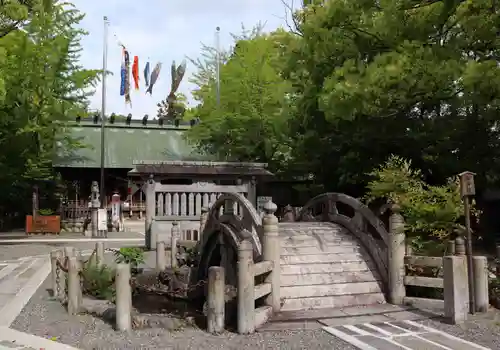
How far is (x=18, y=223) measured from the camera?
29.2 m

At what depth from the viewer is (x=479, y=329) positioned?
764 cm

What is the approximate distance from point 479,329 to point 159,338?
4.97 metres

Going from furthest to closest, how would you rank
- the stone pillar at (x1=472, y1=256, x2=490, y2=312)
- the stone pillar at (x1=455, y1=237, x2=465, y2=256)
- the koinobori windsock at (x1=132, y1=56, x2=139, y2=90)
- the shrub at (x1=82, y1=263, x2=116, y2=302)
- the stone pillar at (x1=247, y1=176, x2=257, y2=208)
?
1. the koinobori windsock at (x1=132, y1=56, x2=139, y2=90)
2. the stone pillar at (x1=247, y1=176, x2=257, y2=208)
3. the shrub at (x1=82, y1=263, x2=116, y2=302)
4. the stone pillar at (x1=455, y1=237, x2=465, y2=256)
5. the stone pillar at (x1=472, y1=256, x2=490, y2=312)

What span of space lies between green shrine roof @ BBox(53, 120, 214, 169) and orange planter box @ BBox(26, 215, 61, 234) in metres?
5.78

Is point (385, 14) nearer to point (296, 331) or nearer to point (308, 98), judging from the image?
point (308, 98)

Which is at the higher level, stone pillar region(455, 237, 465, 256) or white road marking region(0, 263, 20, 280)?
stone pillar region(455, 237, 465, 256)

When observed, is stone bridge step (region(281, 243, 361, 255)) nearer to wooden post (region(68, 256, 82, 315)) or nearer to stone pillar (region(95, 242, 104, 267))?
wooden post (region(68, 256, 82, 315))

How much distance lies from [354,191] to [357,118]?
3798 mm

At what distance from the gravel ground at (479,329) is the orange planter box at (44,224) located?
22.2 metres

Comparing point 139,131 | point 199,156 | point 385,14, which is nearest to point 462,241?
point 385,14

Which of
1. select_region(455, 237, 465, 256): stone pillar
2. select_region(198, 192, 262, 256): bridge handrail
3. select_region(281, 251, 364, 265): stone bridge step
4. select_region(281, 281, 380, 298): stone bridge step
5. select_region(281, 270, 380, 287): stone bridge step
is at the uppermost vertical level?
select_region(198, 192, 262, 256): bridge handrail

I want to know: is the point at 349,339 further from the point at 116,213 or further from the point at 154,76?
the point at 154,76

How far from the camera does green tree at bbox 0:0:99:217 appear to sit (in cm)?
2573

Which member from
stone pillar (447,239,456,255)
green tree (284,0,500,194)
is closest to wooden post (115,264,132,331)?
stone pillar (447,239,456,255)
